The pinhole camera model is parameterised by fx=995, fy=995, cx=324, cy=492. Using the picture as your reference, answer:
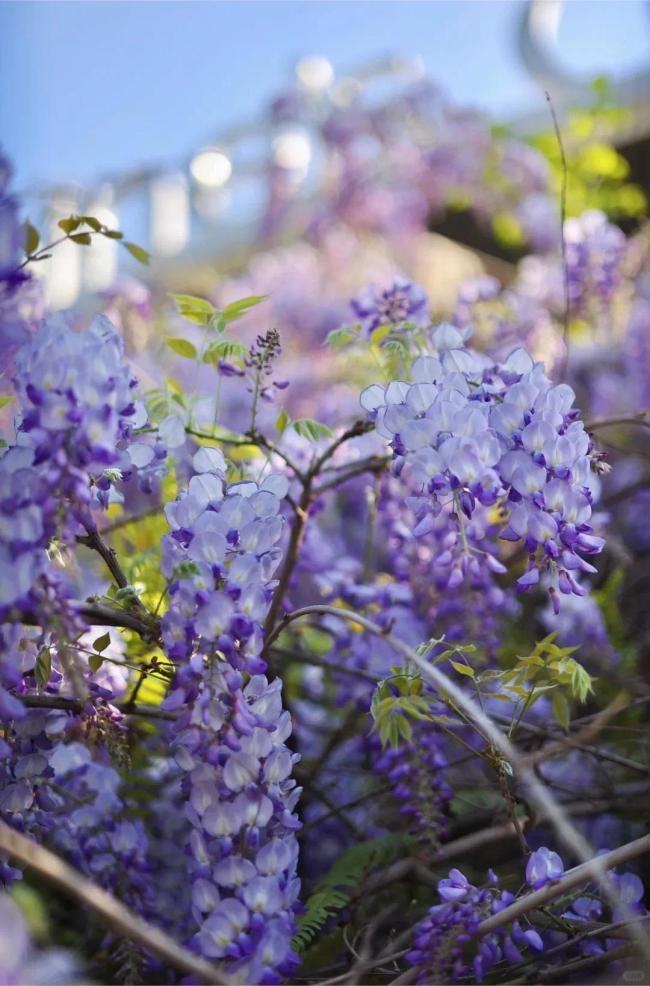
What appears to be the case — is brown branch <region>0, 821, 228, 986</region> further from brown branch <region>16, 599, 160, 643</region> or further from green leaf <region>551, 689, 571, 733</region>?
green leaf <region>551, 689, 571, 733</region>

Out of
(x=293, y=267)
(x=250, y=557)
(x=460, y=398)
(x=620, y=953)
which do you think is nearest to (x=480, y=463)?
(x=460, y=398)

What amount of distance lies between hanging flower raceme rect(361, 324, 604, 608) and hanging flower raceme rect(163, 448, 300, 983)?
113 mm

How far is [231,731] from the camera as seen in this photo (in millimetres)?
590

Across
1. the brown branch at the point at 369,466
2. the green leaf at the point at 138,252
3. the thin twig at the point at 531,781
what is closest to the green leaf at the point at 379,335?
the brown branch at the point at 369,466

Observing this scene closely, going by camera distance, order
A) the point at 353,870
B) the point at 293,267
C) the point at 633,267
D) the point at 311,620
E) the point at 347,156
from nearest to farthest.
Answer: the point at 353,870
the point at 311,620
the point at 633,267
the point at 293,267
the point at 347,156

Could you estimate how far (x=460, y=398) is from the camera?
0.67m

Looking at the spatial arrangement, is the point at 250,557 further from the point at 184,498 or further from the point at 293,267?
the point at 293,267

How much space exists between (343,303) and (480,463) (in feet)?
7.08

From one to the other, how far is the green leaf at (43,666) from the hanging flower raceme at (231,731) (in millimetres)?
101

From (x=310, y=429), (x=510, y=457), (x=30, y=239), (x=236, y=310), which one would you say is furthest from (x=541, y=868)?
(x=30, y=239)

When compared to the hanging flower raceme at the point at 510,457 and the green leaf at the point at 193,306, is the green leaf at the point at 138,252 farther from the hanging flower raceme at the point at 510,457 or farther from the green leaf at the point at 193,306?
the hanging flower raceme at the point at 510,457

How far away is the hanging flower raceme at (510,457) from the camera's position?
658 mm

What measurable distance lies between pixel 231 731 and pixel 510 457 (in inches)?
10.1

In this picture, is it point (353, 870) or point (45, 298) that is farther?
point (45, 298)
